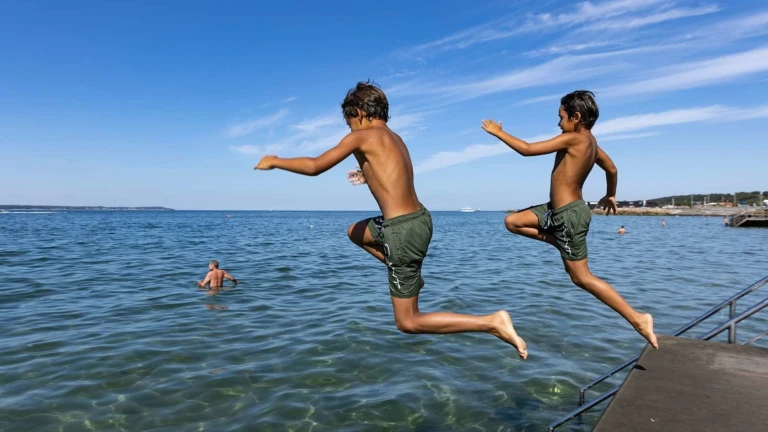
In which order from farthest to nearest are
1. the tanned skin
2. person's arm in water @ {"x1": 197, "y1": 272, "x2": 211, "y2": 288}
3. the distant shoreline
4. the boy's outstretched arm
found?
the distant shoreline
person's arm in water @ {"x1": 197, "y1": 272, "x2": 211, "y2": 288}
the tanned skin
the boy's outstretched arm

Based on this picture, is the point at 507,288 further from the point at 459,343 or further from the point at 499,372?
the point at 499,372

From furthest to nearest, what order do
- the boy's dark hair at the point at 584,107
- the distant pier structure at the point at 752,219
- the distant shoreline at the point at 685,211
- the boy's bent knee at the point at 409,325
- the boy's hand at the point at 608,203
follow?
the distant shoreline at the point at 685,211 → the distant pier structure at the point at 752,219 → the boy's hand at the point at 608,203 → the boy's dark hair at the point at 584,107 → the boy's bent knee at the point at 409,325

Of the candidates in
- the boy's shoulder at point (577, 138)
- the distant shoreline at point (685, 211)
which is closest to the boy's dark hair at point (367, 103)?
the boy's shoulder at point (577, 138)

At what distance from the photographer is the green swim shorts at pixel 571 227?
475 centimetres

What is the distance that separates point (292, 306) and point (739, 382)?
11007 mm

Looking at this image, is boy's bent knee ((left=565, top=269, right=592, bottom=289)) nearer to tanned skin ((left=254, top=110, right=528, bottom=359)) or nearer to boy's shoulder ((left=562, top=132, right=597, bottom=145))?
tanned skin ((left=254, top=110, right=528, bottom=359))

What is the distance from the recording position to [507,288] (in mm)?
16500

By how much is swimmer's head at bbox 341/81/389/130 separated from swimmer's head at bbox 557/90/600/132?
1.92 m

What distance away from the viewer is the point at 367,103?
14.1 feet

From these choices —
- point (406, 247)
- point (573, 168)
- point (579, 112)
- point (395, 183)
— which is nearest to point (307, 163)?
point (395, 183)

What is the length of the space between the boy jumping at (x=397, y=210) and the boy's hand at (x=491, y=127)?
863 mm

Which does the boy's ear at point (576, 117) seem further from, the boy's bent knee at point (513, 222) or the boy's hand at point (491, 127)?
the boy's bent knee at point (513, 222)

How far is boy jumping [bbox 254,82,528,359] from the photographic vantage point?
4.16 meters

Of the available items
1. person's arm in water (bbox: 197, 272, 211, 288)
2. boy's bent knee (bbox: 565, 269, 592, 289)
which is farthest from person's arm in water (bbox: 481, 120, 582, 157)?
person's arm in water (bbox: 197, 272, 211, 288)
